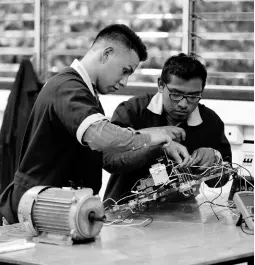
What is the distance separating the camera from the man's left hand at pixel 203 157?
11.6 feet

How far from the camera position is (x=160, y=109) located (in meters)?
3.82

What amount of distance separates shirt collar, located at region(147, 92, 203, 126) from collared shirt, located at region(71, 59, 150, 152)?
2.28 ft

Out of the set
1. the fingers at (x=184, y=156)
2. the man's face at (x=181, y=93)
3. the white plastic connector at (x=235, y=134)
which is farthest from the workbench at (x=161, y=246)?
the white plastic connector at (x=235, y=134)

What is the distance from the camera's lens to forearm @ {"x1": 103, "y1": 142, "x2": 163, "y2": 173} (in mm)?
3498

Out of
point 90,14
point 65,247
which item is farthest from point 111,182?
point 90,14

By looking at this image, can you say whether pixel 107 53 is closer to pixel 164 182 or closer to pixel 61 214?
pixel 164 182

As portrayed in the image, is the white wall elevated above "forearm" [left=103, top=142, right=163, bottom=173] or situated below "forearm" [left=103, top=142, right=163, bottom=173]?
below

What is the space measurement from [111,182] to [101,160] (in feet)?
1.16

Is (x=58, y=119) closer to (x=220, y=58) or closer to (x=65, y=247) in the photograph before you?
(x=65, y=247)

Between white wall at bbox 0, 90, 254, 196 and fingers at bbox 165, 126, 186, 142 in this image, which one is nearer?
fingers at bbox 165, 126, 186, 142

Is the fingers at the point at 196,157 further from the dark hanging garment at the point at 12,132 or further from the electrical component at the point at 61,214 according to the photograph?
the dark hanging garment at the point at 12,132

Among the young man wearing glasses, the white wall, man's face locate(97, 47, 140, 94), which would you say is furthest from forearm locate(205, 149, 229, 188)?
the white wall

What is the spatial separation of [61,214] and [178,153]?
0.81 meters

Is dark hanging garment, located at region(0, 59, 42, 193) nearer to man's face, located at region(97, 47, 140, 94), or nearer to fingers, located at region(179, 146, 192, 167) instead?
man's face, located at region(97, 47, 140, 94)
